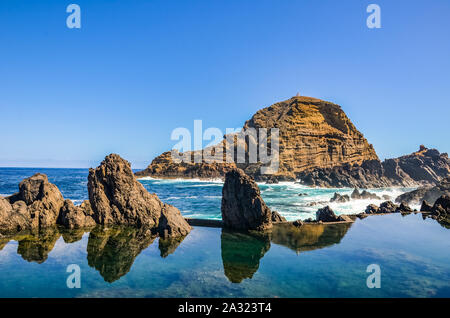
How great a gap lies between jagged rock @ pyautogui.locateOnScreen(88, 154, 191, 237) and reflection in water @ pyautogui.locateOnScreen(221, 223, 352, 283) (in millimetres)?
6639

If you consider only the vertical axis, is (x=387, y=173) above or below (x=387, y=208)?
above

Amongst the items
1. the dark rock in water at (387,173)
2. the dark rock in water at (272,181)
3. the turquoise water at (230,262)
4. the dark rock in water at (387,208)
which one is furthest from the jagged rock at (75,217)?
the dark rock in water at (272,181)

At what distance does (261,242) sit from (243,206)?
379cm

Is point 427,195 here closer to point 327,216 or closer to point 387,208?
point 387,208

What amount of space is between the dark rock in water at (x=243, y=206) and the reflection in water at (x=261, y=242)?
1068 mm

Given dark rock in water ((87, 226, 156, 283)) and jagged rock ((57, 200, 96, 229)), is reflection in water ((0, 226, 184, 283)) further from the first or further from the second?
jagged rock ((57, 200, 96, 229))

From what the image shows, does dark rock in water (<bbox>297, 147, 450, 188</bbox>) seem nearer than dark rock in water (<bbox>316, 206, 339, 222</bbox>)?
No

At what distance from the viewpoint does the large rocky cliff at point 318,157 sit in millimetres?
88188

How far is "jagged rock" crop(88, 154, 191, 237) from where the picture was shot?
2145 centimetres

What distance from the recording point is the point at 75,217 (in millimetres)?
20359
